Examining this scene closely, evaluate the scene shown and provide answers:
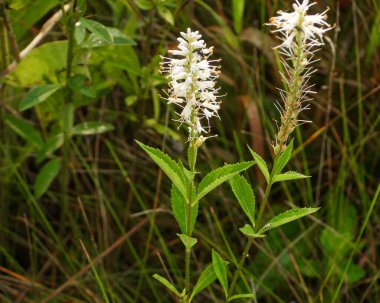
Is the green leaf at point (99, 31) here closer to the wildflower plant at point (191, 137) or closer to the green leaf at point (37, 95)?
the green leaf at point (37, 95)

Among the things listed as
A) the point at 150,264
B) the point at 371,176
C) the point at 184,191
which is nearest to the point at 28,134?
the point at 150,264

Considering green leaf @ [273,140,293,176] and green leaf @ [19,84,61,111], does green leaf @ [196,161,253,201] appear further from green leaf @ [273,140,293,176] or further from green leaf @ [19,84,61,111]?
green leaf @ [19,84,61,111]

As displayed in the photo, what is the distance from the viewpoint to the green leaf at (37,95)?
1873mm

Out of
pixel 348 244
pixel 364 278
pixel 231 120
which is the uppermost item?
pixel 231 120

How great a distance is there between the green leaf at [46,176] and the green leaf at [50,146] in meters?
0.08

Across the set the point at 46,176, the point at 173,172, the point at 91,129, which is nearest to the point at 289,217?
the point at 173,172

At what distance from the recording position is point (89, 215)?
2520 mm

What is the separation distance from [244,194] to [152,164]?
115cm

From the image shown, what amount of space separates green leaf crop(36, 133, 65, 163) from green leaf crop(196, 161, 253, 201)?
923 mm

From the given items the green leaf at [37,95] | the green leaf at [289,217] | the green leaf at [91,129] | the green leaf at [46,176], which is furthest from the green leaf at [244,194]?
the green leaf at [46,176]

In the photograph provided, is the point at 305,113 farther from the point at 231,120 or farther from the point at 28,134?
the point at 28,134

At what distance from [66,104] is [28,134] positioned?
172 mm

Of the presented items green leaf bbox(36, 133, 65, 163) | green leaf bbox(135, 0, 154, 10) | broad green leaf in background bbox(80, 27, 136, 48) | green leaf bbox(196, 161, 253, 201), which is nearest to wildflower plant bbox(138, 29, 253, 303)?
green leaf bbox(196, 161, 253, 201)

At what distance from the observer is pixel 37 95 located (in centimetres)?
191
